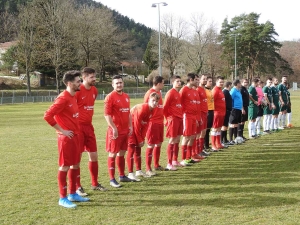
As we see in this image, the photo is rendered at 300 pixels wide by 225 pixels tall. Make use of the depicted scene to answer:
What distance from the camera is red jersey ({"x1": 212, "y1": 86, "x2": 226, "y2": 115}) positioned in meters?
10.7

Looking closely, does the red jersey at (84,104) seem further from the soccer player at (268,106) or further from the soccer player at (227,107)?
the soccer player at (268,106)

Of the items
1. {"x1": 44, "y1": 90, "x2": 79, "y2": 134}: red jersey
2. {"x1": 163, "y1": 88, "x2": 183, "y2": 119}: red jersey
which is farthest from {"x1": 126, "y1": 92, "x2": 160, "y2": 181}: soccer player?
{"x1": 44, "y1": 90, "x2": 79, "y2": 134}: red jersey

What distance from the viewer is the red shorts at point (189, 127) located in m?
8.74

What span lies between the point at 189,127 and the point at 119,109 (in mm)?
2477

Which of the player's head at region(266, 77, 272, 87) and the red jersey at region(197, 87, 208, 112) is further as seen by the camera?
the player's head at region(266, 77, 272, 87)

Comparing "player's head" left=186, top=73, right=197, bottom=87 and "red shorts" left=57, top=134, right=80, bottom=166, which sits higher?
"player's head" left=186, top=73, right=197, bottom=87

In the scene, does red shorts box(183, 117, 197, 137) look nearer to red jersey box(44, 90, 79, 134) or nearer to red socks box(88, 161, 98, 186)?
red socks box(88, 161, 98, 186)

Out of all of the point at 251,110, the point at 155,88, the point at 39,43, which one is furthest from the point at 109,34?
the point at 155,88

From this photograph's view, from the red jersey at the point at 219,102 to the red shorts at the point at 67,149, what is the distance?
19.1ft

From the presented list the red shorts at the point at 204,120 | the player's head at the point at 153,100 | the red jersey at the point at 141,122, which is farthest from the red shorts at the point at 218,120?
the player's head at the point at 153,100

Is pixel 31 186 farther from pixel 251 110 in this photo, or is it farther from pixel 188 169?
pixel 251 110

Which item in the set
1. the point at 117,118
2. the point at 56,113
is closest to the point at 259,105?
Answer: the point at 117,118

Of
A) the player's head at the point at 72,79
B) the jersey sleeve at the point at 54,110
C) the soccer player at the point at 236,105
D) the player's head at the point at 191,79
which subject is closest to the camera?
the jersey sleeve at the point at 54,110

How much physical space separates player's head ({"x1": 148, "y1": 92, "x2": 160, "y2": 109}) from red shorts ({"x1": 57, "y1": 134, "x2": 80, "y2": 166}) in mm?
1901
